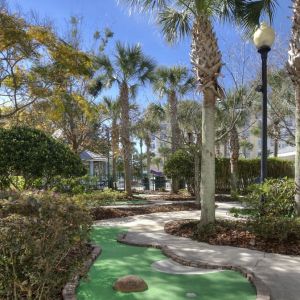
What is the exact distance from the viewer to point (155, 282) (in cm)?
533

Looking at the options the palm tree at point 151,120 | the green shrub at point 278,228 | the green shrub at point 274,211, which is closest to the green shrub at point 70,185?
the green shrub at point 274,211

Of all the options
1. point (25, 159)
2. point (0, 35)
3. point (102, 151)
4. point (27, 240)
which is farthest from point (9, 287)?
point (102, 151)

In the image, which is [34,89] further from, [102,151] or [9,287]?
[102,151]

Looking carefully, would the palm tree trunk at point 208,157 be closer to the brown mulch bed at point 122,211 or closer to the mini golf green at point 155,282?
the mini golf green at point 155,282

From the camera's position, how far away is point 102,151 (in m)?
29.2

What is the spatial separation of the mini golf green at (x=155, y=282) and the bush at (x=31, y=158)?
18.2 feet

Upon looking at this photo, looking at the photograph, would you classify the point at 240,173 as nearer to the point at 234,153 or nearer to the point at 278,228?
the point at 234,153

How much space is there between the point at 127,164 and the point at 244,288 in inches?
646

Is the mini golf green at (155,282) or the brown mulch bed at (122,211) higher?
the brown mulch bed at (122,211)

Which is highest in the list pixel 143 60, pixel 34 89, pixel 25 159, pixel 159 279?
pixel 143 60

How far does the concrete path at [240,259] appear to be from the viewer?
508 centimetres

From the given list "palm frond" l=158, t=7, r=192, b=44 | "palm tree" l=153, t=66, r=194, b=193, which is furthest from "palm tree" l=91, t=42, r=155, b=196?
"palm frond" l=158, t=7, r=192, b=44

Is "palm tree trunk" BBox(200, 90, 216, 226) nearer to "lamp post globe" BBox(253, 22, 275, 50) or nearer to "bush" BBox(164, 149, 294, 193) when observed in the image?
"lamp post globe" BBox(253, 22, 275, 50)

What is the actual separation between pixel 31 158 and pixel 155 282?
7353mm
